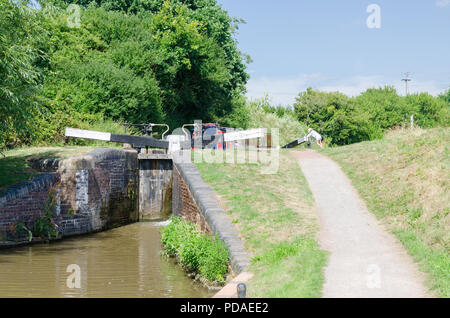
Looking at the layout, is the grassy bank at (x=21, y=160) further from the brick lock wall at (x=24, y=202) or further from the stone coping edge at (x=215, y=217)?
the stone coping edge at (x=215, y=217)

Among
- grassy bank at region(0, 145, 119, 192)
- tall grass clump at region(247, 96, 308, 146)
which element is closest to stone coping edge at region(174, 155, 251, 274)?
grassy bank at region(0, 145, 119, 192)

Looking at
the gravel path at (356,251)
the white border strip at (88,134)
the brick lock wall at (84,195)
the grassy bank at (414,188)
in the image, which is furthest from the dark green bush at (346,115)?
the gravel path at (356,251)

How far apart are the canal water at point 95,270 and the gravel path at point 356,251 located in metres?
2.88

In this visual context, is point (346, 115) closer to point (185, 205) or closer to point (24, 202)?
point (185, 205)

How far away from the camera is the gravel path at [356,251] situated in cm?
704

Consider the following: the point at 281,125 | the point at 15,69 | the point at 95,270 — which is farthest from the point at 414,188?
the point at 281,125

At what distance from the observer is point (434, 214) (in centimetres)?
1057

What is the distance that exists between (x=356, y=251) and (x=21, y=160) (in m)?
12.8

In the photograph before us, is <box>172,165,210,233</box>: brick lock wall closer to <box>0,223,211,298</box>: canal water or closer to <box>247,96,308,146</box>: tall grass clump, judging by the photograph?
<box>0,223,211,298</box>: canal water

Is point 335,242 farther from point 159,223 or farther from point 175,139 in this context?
point 175,139

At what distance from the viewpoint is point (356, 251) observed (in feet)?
30.1

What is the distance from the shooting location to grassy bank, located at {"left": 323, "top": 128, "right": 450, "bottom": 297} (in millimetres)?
9008

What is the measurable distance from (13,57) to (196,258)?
820 cm

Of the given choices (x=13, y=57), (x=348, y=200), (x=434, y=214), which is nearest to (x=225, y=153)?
(x=348, y=200)
